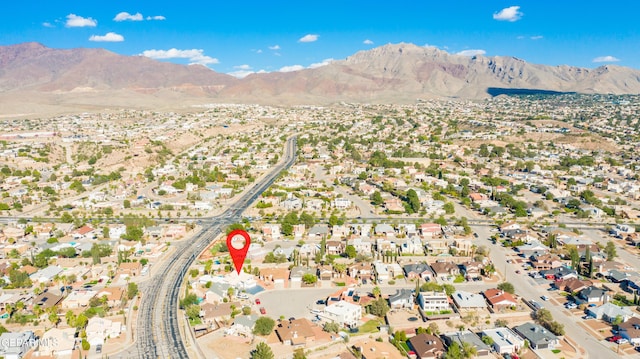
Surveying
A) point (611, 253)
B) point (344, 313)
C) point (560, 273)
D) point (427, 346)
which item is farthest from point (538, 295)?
point (344, 313)

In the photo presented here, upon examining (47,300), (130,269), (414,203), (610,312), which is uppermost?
(414,203)

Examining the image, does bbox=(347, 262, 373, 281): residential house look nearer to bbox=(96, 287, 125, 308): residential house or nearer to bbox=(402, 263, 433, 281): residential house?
bbox=(402, 263, 433, 281): residential house

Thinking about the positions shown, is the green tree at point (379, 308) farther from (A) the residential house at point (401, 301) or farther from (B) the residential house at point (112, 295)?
(B) the residential house at point (112, 295)

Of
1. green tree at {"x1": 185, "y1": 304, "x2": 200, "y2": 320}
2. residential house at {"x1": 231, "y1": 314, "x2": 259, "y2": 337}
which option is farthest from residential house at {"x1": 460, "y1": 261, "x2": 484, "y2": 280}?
green tree at {"x1": 185, "y1": 304, "x2": 200, "y2": 320}

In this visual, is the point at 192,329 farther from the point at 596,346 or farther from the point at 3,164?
the point at 3,164

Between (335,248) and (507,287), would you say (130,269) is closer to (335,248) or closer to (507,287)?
(335,248)

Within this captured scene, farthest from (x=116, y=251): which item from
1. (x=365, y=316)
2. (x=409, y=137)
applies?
(x=409, y=137)
